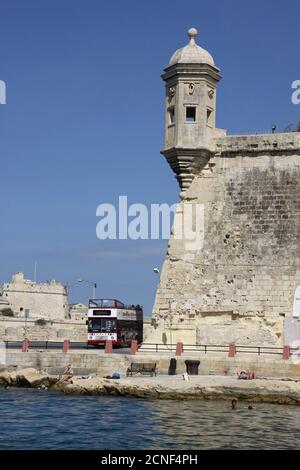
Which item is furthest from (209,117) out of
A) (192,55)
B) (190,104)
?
(192,55)

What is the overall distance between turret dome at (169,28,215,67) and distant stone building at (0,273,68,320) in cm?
5483

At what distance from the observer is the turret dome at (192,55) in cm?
3027

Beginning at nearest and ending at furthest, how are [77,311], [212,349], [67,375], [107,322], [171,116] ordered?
[67,375] → [212,349] → [171,116] → [107,322] → [77,311]

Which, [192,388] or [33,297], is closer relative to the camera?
[192,388]

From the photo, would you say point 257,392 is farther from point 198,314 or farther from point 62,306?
point 62,306

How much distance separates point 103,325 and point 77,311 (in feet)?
182

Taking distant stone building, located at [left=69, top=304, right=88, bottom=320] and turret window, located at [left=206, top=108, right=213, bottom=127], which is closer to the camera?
turret window, located at [left=206, top=108, right=213, bottom=127]

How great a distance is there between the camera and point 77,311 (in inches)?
3590

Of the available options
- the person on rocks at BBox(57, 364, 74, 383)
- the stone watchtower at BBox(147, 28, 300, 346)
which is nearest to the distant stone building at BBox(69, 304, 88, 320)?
the stone watchtower at BBox(147, 28, 300, 346)

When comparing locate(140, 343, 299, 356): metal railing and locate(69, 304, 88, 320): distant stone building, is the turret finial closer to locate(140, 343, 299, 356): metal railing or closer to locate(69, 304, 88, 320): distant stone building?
locate(140, 343, 299, 356): metal railing

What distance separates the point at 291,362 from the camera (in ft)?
87.2

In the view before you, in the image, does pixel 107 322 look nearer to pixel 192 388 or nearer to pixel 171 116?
pixel 171 116

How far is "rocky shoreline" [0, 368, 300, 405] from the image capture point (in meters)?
24.4

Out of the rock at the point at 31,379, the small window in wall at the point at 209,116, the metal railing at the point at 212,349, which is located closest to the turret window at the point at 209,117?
the small window in wall at the point at 209,116
